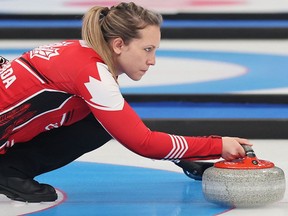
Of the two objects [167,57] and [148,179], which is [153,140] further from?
[167,57]

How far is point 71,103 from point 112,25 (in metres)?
0.27

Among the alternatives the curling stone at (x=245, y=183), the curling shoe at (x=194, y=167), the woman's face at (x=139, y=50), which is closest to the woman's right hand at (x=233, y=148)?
the curling stone at (x=245, y=183)

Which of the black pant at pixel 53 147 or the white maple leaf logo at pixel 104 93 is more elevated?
the white maple leaf logo at pixel 104 93

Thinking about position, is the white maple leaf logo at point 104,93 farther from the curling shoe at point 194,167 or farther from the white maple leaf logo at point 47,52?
the curling shoe at point 194,167

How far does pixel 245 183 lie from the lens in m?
2.82

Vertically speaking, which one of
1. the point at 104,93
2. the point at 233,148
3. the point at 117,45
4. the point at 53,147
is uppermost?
the point at 117,45

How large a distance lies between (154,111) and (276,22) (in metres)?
2.53

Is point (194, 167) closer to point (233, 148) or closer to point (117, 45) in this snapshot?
point (233, 148)

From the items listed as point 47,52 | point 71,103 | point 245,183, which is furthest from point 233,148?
point 47,52

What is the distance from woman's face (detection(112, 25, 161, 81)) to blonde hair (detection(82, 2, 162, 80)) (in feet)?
0.05

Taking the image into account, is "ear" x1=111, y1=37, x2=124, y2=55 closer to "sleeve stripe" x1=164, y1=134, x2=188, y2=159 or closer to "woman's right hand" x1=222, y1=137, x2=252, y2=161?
"sleeve stripe" x1=164, y1=134, x2=188, y2=159

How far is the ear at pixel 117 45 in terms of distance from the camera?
2.91 metres

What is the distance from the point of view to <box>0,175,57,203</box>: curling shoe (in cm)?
300

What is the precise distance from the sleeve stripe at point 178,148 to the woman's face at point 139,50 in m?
0.25
